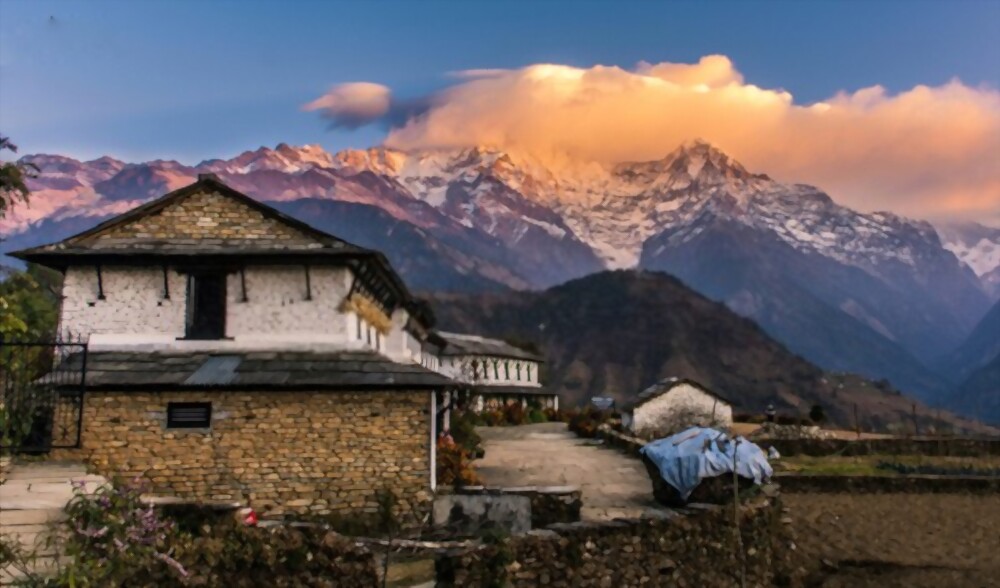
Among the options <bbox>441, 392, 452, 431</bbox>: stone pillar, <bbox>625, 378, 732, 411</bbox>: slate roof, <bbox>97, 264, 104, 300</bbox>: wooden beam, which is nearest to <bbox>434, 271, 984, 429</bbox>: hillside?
<bbox>625, 378, 732, 411</bbox>: slate roof

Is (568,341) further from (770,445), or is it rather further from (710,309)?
(770,445)

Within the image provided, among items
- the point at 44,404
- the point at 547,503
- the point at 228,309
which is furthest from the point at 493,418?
the point at 44,404

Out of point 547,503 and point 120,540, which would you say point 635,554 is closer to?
point 547,503

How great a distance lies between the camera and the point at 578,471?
2434 cm

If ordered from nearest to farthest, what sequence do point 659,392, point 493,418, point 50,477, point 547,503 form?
point 50,477
point 547,503
point 659,392
point 493,418

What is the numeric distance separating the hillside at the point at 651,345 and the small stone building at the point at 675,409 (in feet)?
191

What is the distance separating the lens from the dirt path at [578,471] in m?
18.4

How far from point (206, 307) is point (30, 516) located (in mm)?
6276

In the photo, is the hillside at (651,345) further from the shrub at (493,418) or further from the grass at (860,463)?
the grass at (860,463)

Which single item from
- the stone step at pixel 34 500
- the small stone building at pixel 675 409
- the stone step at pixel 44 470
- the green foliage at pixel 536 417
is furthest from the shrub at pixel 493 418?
the stone step at pixel 34 500

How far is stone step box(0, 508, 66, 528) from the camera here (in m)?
11.7

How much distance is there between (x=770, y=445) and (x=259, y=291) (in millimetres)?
23643

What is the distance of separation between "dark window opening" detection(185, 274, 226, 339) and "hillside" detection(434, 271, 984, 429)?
84.1m

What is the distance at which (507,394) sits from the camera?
6203 centimetres
